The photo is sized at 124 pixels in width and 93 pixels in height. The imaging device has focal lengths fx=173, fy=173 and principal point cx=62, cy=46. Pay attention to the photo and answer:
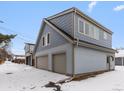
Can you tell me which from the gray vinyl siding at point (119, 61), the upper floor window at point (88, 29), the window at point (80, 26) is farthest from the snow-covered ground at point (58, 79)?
the gray vinyl siding at point (119, 61)

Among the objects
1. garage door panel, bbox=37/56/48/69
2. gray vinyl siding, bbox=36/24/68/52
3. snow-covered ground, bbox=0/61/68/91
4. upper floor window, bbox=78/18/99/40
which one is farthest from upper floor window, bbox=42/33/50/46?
upper floor window, bbox=78/18/99/40

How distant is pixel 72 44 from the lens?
14945 mm

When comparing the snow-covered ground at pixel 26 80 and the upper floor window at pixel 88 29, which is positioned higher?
the upper floor window at pixel 88 29

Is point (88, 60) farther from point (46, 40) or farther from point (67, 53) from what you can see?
point (46, 40)

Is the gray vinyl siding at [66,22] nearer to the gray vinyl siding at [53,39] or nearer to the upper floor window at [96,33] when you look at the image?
the gray vinyl siding at [53,39]

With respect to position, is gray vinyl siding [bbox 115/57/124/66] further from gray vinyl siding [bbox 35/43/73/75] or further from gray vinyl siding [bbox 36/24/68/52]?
gray vinyl siding [bbox 35/43/73/75]

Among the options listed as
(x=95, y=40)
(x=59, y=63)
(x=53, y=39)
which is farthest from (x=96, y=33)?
(x=59, y=63)

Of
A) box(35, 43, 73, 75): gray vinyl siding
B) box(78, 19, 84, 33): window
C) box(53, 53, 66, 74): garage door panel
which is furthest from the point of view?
box(53, 53, 66, 74): garage door panel

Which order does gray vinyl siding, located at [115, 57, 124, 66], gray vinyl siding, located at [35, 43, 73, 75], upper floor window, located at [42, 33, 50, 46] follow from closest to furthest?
gray vinyl siding, located at [35, 43, 73, 75] < upper floor window, located at [42, 33, 50, 46] < gray vinyl siding, located at [115, 57, 124, 66]

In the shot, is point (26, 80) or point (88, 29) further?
point (88, 29)

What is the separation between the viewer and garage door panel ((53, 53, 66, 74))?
658 inches

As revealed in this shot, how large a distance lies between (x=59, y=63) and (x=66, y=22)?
4178 millimetres

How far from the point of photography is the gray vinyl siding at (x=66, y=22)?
1609cm

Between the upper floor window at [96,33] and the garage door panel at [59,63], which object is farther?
the upper floor window at [96,33]
